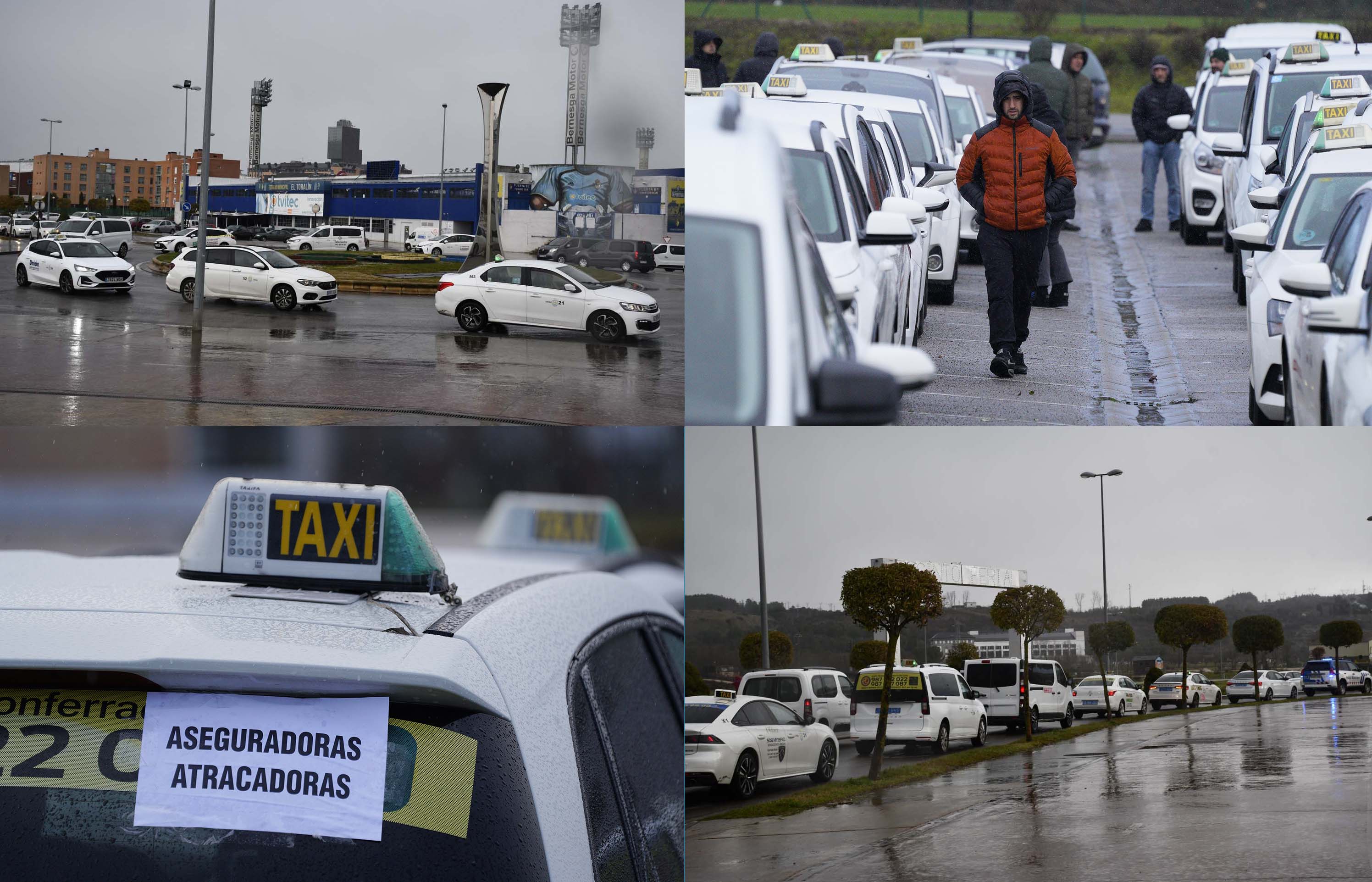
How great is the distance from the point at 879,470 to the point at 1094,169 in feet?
6.14

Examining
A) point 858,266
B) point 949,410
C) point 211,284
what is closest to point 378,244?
point 211,284

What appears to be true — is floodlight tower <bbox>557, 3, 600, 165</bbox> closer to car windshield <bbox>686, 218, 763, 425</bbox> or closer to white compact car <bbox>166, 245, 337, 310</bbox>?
car windshield <bbox>686, 218, 763, 425</bbox>

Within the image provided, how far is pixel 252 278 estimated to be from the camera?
6008 millimetres

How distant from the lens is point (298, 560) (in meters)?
2.77

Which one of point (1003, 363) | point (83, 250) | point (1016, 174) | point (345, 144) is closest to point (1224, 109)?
point (1016, 174)

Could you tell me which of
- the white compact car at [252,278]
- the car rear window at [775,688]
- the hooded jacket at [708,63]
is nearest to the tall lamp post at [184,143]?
the white compact car at [252,278]

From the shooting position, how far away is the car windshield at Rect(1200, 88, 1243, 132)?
601cm

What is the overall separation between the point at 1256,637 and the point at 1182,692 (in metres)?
0.40

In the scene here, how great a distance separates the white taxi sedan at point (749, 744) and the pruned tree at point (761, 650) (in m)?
0.15

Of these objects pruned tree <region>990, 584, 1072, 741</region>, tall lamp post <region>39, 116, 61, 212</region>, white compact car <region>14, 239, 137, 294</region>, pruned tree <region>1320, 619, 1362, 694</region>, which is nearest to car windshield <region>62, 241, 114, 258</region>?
white compact car <region>14, 239, 137, 294</region>

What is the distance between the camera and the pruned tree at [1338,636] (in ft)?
17.7

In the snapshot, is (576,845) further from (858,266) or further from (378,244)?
(378,244)

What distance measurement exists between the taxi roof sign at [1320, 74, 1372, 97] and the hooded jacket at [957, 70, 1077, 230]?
142cm

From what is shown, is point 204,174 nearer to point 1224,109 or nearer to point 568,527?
point 568,527
